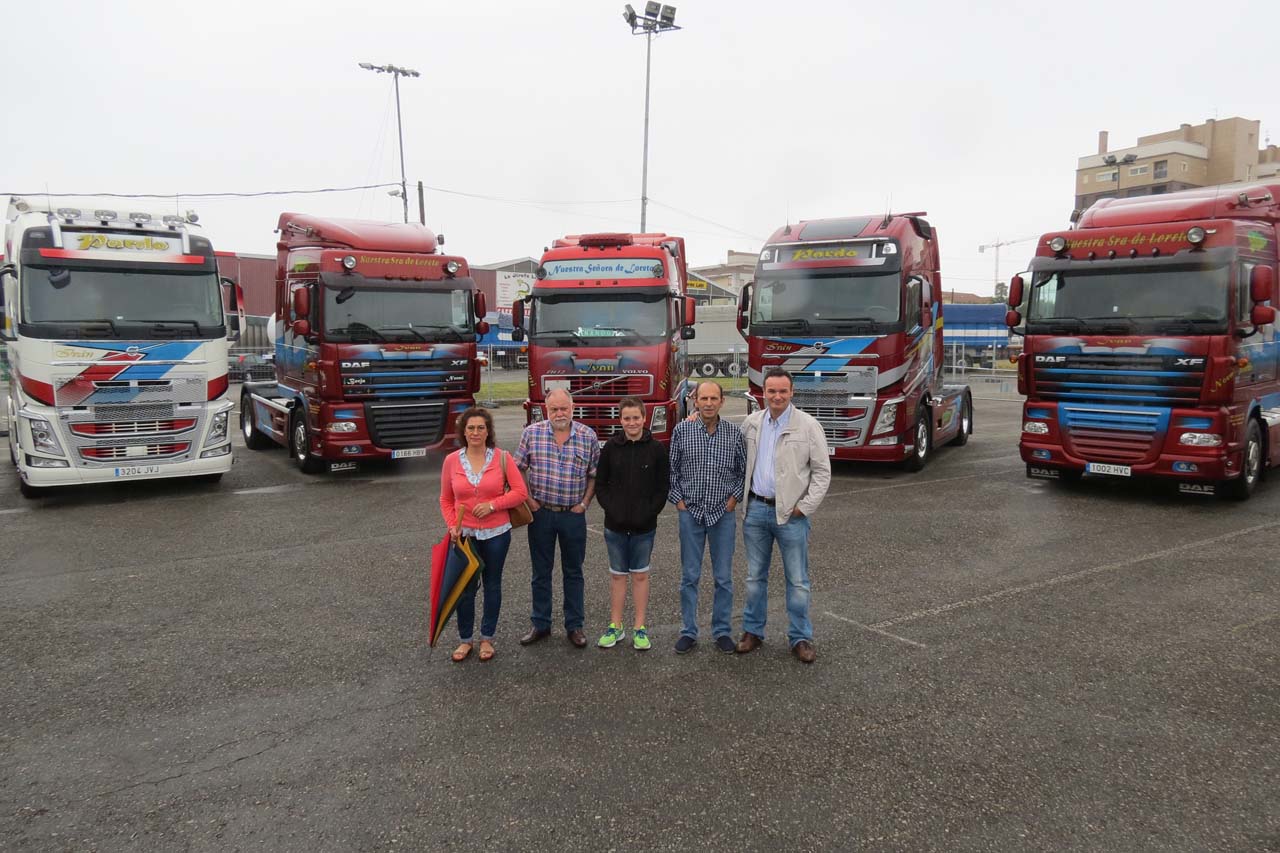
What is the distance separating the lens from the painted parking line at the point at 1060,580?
6.10 m

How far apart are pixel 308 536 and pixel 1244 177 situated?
83342mm

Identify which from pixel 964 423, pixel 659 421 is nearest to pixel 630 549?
pixel 659 421

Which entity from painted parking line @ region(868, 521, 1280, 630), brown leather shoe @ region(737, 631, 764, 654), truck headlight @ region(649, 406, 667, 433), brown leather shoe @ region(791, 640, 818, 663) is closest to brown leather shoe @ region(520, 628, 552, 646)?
brown leather shoe @ region(737, 631, 764, 654)

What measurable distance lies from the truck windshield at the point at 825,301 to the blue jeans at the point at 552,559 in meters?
7.54

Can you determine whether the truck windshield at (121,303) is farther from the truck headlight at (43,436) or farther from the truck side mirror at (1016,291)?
the truck side mirror at (1016,291)

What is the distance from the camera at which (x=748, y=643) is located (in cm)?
541

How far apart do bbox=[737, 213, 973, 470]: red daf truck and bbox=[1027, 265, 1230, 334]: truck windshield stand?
176cm

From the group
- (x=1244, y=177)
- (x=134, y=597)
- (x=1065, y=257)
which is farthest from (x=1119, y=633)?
(x=1244, y=177)

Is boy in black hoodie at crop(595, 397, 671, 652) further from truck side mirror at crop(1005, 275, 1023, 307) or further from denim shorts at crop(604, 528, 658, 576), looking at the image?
truck side mirror at crop(1005, 275, 1023, 307)

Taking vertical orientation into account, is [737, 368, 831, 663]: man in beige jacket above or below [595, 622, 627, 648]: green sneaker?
above

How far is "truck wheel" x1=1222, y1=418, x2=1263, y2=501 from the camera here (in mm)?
Result: 10203

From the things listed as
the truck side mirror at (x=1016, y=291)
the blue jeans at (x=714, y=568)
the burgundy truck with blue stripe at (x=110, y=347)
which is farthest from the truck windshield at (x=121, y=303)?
the truck side mirror at (x=1016, y=291)

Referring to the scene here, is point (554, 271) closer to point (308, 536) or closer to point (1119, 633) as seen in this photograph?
point (308, 536)

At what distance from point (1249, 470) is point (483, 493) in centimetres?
960
